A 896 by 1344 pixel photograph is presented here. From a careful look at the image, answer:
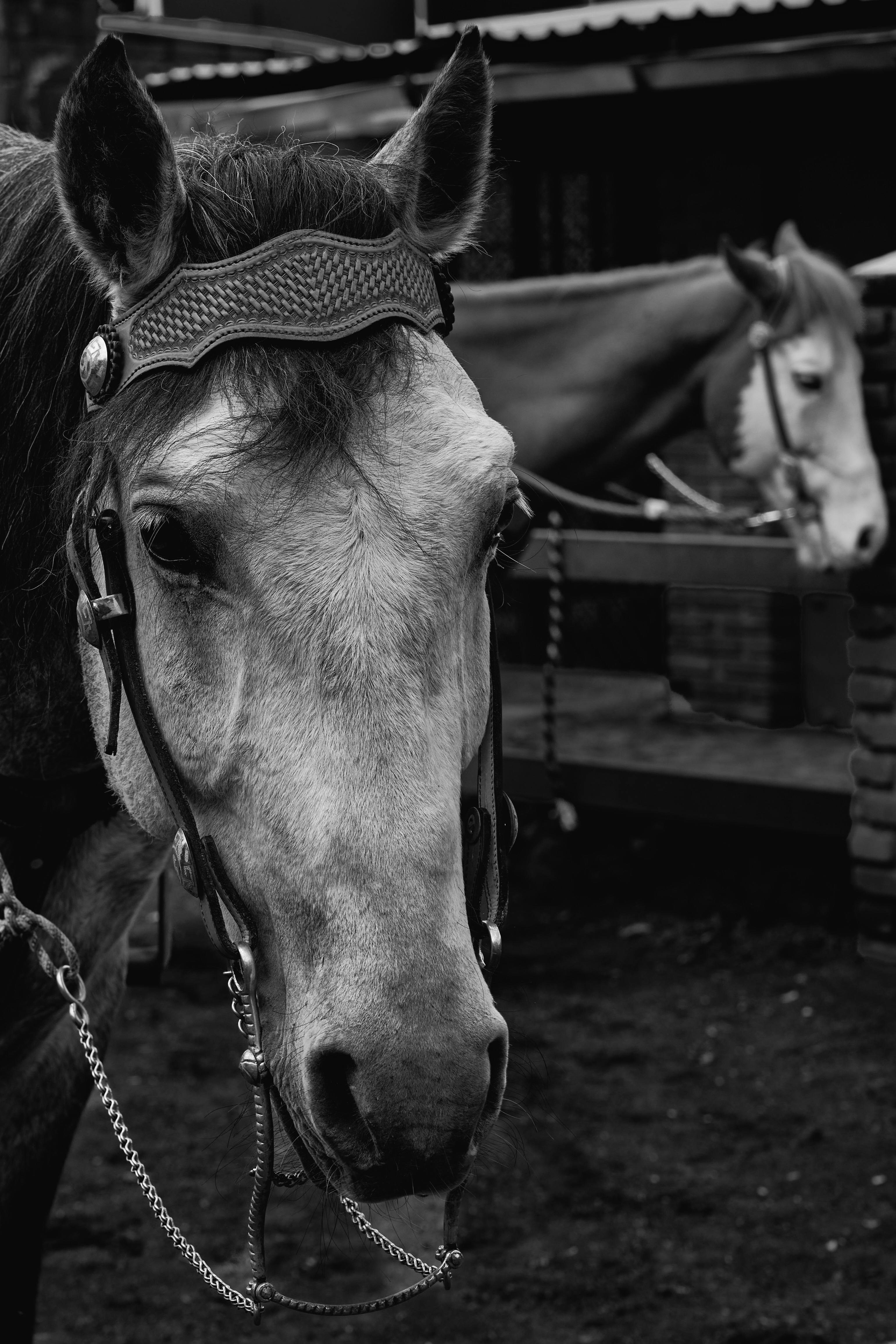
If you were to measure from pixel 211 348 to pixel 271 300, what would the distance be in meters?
0.09

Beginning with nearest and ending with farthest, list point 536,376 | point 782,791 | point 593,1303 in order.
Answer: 1. point 593,1303
2. point 782,791
3. point 536,376

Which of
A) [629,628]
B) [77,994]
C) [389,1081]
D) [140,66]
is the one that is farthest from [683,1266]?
[140,66]

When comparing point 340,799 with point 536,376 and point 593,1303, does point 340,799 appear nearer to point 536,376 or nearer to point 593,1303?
point 593,1303

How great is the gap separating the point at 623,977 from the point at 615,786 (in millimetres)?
841

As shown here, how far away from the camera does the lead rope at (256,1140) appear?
1.55 meters

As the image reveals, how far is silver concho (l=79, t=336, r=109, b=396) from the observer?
1.67 metres

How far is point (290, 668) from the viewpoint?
4.92 ft

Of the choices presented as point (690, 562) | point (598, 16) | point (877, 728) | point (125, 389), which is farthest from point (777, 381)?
point (125, 389)

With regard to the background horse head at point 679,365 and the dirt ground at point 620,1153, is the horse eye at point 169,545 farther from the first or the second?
the background horse head at point 679,365

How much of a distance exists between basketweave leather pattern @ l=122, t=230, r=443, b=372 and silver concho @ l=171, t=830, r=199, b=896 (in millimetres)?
530

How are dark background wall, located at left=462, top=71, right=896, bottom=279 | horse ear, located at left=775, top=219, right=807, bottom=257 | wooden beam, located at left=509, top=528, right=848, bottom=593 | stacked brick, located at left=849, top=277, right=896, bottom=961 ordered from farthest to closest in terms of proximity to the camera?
dark background wall, located at left=462, top=71, right=896, bottom=279
horse ear, located at left=775, top=219, right=807, bottom=257
wooden beam, located at left=509, top=528, right=848, bottom=593
stacked brick, located at left=849, top=277, right=896, bottom=961

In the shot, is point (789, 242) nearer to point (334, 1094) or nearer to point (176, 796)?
point (176, 796)

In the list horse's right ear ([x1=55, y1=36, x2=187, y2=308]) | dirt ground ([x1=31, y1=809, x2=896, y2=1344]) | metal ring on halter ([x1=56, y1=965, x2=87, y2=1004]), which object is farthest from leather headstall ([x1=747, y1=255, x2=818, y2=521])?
horse's right ear ([x1=55, y1=36, x2=187, y2=308])

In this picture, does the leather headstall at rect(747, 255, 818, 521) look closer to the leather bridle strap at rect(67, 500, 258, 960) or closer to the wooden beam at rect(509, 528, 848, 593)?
the wooden beam at rect(509, 528, 848, 593)
